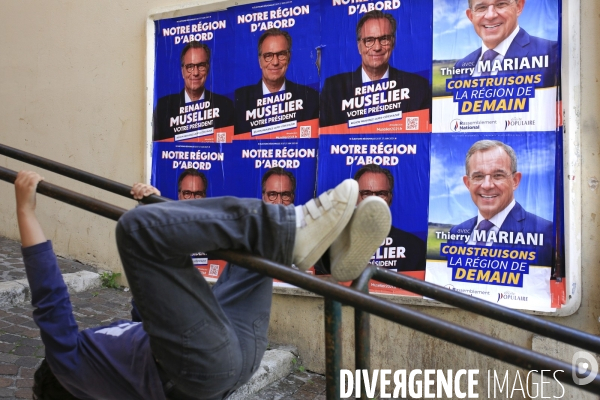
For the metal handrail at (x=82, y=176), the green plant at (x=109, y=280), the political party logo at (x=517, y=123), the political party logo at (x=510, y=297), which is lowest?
the green plant at (x=109, y=280)

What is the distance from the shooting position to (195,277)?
185 cm

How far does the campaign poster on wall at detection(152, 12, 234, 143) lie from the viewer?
4.50 m

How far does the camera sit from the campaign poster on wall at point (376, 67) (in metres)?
3.80

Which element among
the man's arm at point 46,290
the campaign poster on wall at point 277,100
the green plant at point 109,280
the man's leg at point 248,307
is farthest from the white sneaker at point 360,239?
the green plant at point 109,280

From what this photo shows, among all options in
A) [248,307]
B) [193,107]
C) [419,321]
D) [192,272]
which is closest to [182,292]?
[192,272]

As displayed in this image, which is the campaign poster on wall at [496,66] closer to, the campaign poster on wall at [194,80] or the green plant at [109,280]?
the campaign poster on wall at [194,80]

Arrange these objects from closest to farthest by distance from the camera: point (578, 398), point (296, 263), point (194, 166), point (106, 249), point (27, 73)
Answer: point (296, 263), point (578, 398), point (194, 166), point (106, 249), point (27, 73)

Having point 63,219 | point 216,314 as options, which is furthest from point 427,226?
point 63,219

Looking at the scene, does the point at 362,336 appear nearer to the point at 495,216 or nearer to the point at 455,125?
the point at 495,216

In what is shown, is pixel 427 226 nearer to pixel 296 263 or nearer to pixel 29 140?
pixel 296 263

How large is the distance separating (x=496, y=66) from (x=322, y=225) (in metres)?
2.32

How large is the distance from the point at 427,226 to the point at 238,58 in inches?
76.0

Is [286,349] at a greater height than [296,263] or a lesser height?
lesser

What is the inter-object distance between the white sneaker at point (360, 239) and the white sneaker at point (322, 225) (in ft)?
0.13
